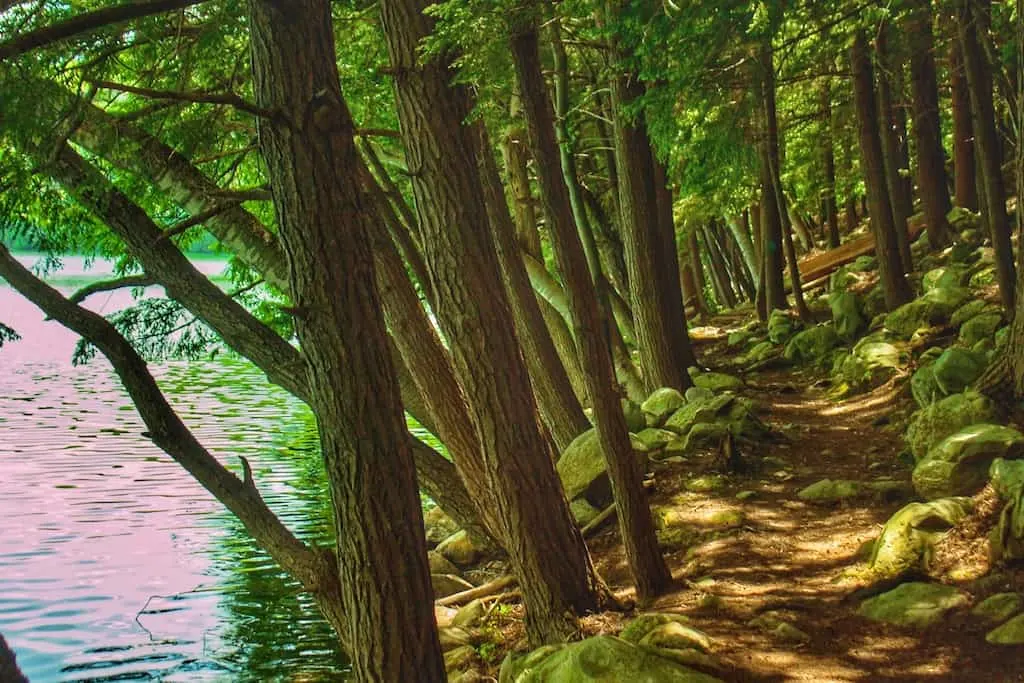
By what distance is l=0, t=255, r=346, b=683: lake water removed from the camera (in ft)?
30.2

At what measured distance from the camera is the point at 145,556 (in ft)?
40.6

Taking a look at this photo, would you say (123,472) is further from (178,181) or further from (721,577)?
(721,577)

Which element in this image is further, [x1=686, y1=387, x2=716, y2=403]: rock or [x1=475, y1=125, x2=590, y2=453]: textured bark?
[x1=686, y1=387, x2=716, y2=403]: rock

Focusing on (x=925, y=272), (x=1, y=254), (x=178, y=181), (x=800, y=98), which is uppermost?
(x=800, y=98)

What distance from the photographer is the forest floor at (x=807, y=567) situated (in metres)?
5.66

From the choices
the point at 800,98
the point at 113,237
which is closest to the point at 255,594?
the point at 113,237

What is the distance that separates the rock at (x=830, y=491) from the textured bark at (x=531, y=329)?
2.66 metres

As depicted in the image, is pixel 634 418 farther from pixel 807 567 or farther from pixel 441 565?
pixel 807 567

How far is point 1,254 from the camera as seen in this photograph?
224 inches

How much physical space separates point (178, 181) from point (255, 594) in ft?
16.7

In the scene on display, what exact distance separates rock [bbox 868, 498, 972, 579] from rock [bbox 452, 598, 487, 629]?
2.98 meters

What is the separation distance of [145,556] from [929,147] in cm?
1312

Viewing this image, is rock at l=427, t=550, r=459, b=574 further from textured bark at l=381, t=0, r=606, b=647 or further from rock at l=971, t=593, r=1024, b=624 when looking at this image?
rock at l=971, t=593, r=1024, b=624

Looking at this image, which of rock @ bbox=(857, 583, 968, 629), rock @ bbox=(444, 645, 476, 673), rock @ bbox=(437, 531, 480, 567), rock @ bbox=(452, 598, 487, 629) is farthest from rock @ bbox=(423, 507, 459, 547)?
rock @ bbox=(857, 583, 968, 629)
